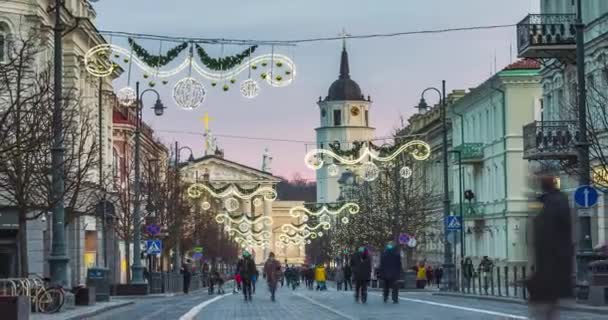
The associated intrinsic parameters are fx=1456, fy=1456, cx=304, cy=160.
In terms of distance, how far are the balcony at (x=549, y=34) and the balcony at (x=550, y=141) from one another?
2.80 meters

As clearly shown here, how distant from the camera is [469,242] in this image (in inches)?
3593

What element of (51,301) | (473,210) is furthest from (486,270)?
(473,210)

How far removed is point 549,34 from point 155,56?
77.2 feet

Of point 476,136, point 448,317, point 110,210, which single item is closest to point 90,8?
point 110,210

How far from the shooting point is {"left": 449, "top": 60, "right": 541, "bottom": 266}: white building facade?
77.7 metres

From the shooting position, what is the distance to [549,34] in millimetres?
55031

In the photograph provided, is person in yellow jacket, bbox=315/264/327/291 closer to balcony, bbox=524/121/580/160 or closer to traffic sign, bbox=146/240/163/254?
traffic sign, bbox=146/240/163/254

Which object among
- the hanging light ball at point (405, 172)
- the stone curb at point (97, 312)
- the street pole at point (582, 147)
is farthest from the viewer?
the hanging light ball at point (405, 172)

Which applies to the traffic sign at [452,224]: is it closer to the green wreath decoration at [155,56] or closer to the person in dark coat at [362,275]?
the person in dark coat at [362,275]

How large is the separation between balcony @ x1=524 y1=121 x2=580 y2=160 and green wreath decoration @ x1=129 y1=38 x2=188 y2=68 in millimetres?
21742

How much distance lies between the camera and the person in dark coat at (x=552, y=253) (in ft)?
46.3

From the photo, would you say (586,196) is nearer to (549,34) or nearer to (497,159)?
(549,34)

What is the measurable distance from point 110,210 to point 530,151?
19259 mm

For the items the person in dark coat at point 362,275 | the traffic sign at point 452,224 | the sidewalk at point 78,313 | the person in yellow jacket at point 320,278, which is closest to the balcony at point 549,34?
the traffic sign at point 452,224
